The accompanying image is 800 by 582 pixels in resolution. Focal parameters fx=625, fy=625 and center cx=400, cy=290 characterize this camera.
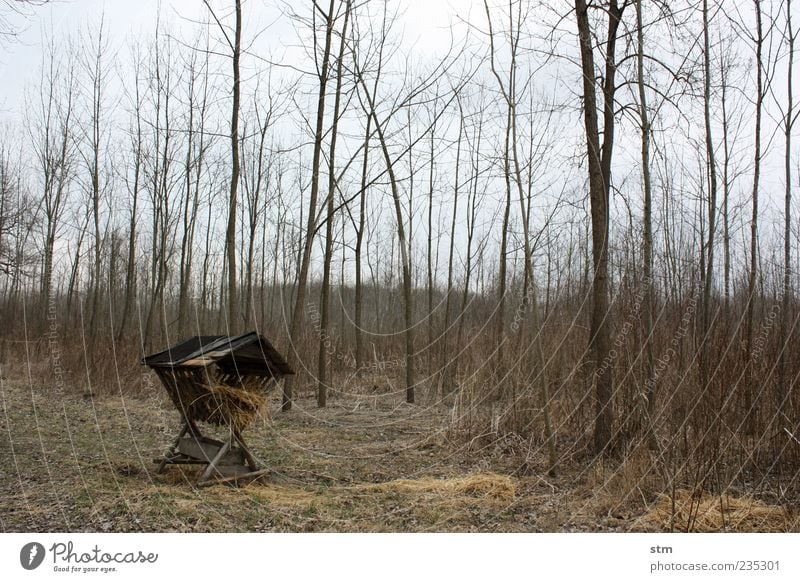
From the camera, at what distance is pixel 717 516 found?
417 cm

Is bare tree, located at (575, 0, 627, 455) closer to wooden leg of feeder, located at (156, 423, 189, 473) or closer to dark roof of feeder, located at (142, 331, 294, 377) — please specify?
dark roof of feeder, located at (142, 331, 294, 377)

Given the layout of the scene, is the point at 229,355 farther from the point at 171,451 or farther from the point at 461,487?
the point at 461,487

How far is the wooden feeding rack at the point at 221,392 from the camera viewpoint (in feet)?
16.1

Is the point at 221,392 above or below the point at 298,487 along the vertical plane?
above

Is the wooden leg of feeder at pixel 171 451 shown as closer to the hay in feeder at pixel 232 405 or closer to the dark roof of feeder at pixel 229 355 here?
the hay in feeder at pixel 232 405

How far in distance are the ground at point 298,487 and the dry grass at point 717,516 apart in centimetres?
12

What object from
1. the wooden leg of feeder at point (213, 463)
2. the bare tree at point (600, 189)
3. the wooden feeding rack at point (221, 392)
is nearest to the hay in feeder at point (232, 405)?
the wooden feeding rack at point (221, 392)

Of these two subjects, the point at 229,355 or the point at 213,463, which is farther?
the point at 213,463
